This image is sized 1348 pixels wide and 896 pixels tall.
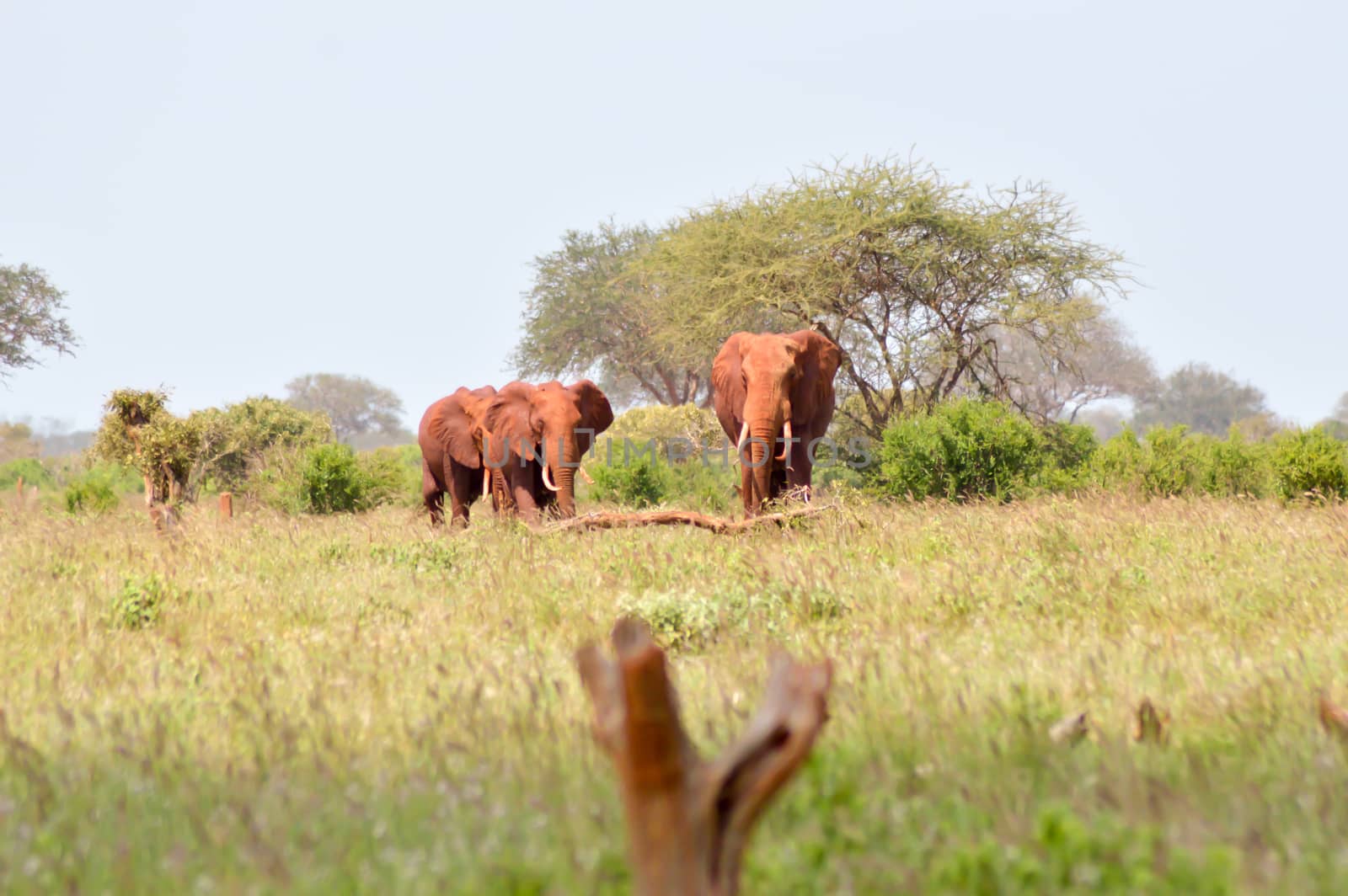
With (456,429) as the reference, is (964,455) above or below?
below

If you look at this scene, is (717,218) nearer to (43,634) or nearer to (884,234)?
(884,234)

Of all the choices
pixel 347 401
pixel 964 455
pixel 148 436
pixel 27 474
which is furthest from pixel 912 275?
pixel 347 401

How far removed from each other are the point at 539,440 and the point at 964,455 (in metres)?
6.58

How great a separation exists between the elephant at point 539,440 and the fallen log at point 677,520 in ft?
5.44

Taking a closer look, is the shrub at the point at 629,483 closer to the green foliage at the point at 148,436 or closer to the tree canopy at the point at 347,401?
the green foliage at the point at 148,436

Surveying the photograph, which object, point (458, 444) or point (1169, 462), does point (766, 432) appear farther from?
point (1169, 462)

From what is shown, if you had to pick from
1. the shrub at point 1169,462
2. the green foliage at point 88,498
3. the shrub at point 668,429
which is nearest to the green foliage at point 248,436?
the green foliage at point 88,498

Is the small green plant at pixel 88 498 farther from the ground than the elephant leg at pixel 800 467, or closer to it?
farther from the ground

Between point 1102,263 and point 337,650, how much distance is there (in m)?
18.6

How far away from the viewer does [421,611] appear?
696 cm

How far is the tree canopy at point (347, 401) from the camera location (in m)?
70.6

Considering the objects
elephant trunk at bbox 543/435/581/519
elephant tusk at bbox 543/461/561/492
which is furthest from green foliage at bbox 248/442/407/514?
elephant trunk at bbox 543/435/581/519

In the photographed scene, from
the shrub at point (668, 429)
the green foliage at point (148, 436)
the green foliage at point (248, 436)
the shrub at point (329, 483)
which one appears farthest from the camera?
the shrub at point (668, 429)

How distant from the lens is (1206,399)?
7050 centimetres
